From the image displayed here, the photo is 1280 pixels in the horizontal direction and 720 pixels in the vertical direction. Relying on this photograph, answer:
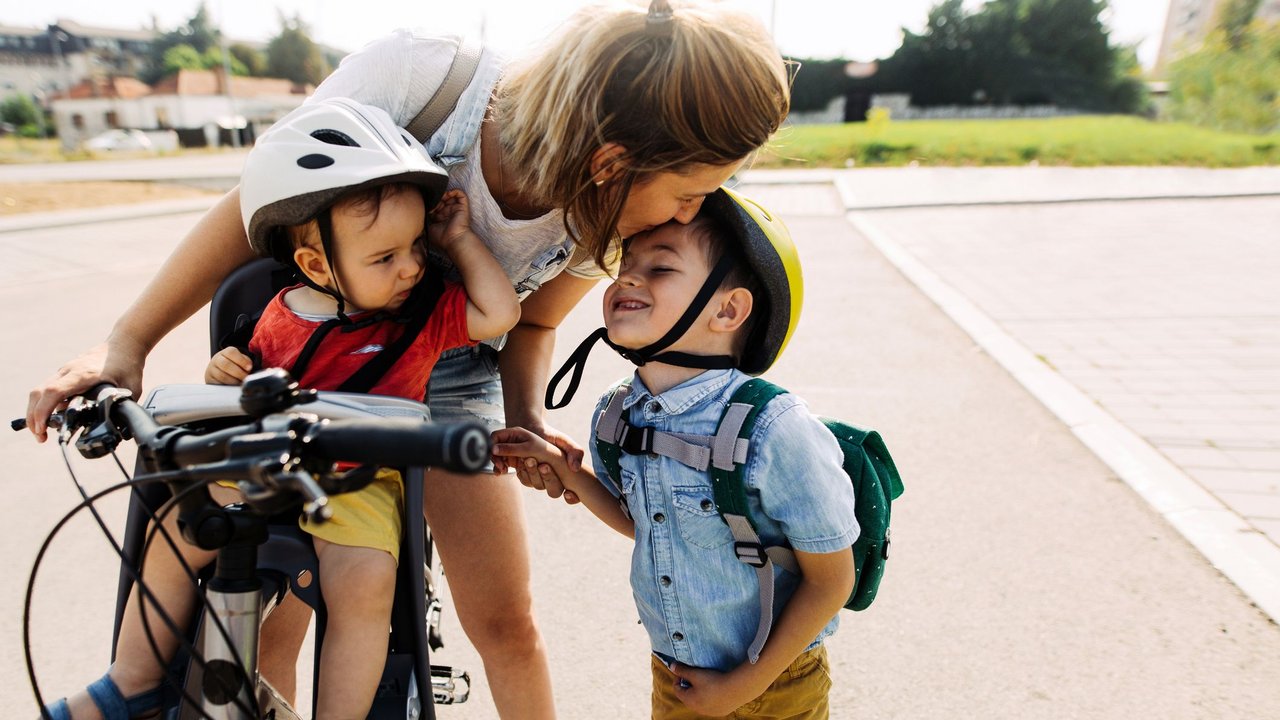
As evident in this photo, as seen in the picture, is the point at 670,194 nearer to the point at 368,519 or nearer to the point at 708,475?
the point at 708,475

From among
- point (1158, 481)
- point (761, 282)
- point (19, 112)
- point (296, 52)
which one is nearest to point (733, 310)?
point (761, 282)

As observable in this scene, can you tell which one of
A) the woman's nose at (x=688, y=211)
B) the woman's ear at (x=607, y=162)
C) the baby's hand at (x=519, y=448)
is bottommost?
the baby's hand at (x=519, y=448)

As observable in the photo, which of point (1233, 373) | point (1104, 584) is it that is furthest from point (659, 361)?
point (1233, 373)

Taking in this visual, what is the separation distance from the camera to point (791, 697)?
1697 millimetres

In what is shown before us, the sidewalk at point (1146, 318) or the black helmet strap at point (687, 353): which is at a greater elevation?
the black helmet strap at point (687, 353)

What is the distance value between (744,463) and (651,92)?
2.10 ft

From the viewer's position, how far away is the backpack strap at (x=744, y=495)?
1.47m

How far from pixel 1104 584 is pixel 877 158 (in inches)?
852

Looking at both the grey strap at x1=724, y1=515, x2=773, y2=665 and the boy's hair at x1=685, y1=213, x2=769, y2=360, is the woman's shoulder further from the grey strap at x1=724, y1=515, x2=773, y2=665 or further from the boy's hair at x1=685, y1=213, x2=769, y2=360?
the grey strap at x1=724, y1=515, x2=773, y2=665

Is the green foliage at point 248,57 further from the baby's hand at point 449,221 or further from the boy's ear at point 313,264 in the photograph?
the boy's ear at point 313,264

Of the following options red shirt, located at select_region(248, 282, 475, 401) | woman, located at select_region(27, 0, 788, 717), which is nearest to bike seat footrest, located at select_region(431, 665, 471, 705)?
woman, located at select_region(27, 0, 788, 717)

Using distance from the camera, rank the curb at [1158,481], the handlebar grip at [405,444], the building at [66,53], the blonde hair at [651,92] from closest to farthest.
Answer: the handlebar grip at [405,444], the blonde hair at [651,92], the curb at [1158,481], the building at [66,53]

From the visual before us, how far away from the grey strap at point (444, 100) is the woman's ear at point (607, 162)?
1.34 feet

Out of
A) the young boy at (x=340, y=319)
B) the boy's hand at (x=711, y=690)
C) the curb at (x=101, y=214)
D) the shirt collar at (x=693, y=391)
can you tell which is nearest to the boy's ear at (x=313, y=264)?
the young boy at (x=340, y=319)
